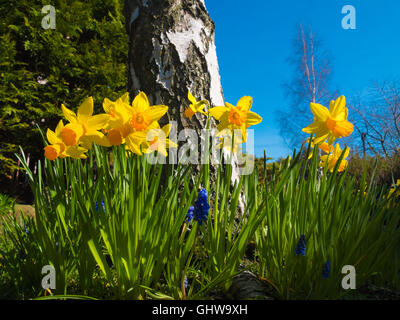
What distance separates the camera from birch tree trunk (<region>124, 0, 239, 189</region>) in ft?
7.13

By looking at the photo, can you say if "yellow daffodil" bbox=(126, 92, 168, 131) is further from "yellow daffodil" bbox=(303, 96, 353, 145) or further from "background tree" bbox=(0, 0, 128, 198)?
"background tree" bbox=(0, 0, 128, 198)

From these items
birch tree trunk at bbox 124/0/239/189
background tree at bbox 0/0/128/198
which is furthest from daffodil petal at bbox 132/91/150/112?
background tree at bbox 0/0/128/198

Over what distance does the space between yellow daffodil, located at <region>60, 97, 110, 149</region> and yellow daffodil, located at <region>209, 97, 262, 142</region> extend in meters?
0.52

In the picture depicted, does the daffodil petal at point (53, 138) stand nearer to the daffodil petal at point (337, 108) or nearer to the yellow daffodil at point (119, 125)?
the yellow daffodil at point (119, 125)

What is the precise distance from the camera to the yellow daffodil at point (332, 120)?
1.25 m

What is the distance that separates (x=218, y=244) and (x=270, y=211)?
30 cm

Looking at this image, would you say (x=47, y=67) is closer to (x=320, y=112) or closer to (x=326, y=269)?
(x=320, y=112)

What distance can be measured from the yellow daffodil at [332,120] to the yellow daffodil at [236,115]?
0.27 m

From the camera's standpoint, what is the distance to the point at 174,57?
2189 mm

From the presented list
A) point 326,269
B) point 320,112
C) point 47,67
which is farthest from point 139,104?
point 47,67

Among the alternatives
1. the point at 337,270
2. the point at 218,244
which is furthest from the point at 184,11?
the point at 337,270

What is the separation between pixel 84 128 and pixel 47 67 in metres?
6.85

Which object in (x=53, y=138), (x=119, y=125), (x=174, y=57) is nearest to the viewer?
(x=119, y=125)

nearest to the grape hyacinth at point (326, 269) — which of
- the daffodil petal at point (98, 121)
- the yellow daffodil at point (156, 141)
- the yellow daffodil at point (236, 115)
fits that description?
the yellow daffodil at point (236, 115)
